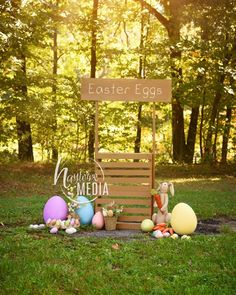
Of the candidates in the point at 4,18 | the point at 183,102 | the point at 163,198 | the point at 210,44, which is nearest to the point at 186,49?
the point at 210,44

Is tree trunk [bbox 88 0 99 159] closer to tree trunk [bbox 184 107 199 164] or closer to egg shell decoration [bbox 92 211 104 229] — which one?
tree trunk [bbox 184 107 199 164]

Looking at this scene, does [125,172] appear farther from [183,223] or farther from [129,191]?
[183,223]

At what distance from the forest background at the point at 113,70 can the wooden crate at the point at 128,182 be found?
629 centimetres

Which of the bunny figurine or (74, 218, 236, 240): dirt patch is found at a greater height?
the bunny figurine

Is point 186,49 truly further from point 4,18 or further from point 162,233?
point 162,233

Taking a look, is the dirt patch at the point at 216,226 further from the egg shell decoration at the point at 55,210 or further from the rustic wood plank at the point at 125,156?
the egg shell decoration at the point at 55,210

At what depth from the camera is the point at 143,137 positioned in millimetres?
31172

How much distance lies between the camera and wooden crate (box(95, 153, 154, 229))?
934 cm

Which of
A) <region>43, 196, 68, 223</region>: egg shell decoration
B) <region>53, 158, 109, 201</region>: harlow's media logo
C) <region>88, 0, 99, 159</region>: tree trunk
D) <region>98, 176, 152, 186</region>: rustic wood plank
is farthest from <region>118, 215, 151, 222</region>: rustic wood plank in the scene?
<region>88, 0, 99, 159</region>: tree trunk

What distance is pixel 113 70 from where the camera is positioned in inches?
994

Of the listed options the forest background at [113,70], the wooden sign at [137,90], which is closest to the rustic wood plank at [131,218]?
the wooden sign at [137,90]

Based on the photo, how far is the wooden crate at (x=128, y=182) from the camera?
9.34 meters

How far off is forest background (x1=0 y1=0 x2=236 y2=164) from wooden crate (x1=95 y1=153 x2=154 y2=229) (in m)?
6.29

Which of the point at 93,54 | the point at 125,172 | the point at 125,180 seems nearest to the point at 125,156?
the point at 125,172
